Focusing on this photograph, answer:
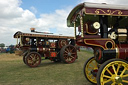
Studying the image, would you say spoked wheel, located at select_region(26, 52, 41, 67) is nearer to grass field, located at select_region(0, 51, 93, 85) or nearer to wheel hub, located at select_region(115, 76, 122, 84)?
grass field, located at select_region(0, 51, 93, 85)

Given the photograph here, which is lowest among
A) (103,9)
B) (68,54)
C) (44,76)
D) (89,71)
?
(44,76)

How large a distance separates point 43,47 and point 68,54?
5.58 ft

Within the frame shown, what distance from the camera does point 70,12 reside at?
155 inches

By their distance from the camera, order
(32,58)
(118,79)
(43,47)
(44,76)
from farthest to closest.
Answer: (43,47), (32,58), (44,76), (118,79)

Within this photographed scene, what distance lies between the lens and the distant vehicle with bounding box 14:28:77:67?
24.6 ft

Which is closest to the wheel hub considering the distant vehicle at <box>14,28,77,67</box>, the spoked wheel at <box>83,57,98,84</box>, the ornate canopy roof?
the spoked wheel at <box>83,57,98,84</box>

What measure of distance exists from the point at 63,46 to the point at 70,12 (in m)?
5.06

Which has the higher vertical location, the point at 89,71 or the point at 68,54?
the point at 68,54

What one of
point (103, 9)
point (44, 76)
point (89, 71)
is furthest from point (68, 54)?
point (103, 9)

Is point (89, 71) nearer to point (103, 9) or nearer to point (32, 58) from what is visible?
point (103, 9)

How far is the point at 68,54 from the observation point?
8594mm

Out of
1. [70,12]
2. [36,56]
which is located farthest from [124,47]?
[36,56]

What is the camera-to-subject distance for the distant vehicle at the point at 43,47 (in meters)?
7.51

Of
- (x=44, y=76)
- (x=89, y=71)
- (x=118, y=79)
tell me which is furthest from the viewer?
(x=44, y=76)
